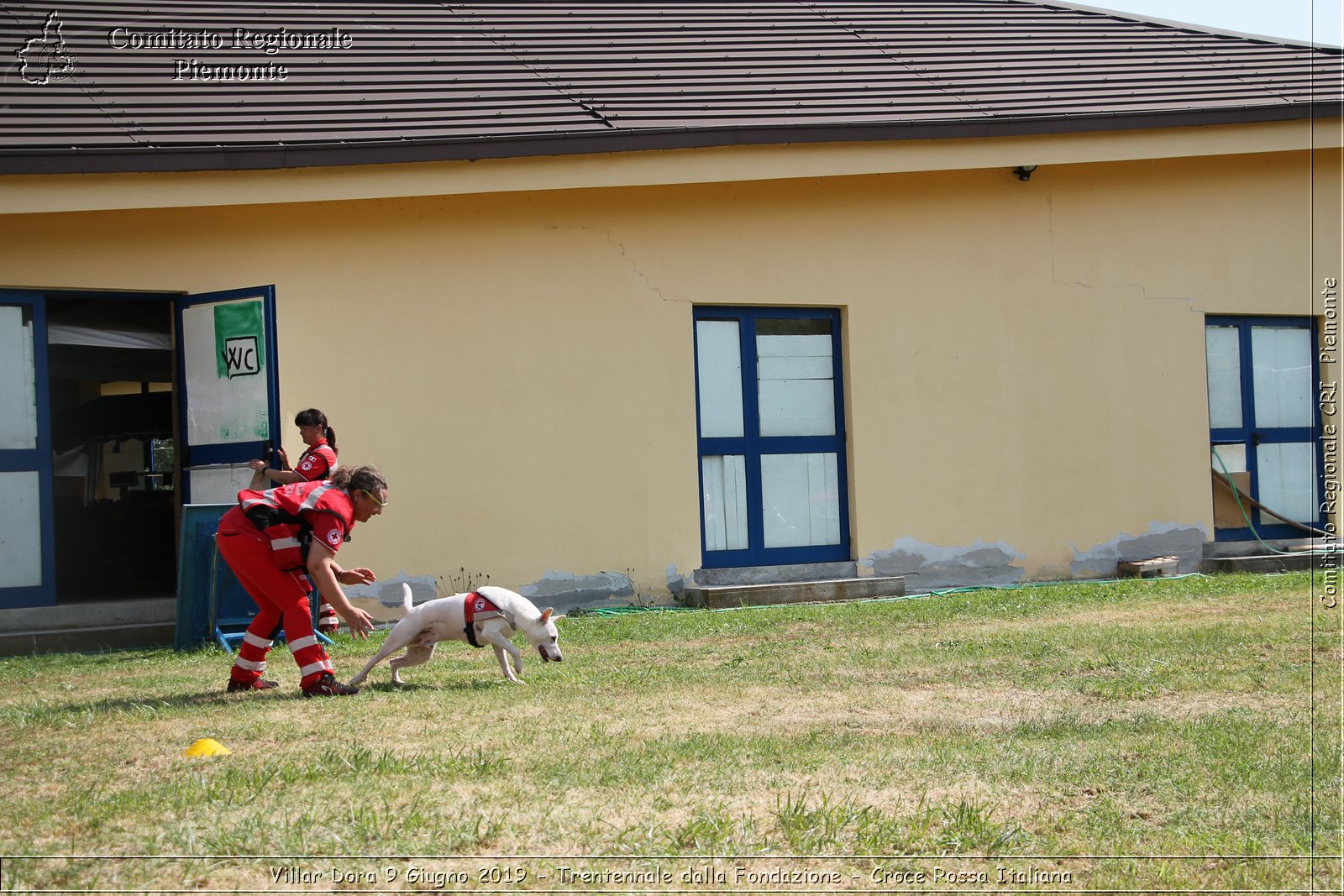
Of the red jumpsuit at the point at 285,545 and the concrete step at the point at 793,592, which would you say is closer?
the red jumpsuit at the point at 285,545

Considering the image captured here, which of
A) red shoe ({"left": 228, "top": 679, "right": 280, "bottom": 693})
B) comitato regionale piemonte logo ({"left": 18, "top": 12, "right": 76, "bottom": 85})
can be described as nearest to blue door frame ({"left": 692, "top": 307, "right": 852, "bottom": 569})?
red shoe ({"left": 228, "top": 679, "right": 280, "bottom": 693})

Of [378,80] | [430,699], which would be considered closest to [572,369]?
[378,80]

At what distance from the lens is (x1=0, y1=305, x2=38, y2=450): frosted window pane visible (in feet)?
33.8

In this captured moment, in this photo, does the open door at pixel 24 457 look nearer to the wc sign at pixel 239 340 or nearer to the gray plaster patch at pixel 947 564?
the wc sign at pixel 239 340

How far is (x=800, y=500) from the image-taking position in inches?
481

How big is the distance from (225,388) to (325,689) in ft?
13.7

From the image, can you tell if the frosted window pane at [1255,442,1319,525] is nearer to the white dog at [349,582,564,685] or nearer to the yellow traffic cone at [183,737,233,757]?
the white dog at [349,582,564,685]

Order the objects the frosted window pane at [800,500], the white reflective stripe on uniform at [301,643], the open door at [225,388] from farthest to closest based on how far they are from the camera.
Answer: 1. the frosted window pane at [800,500]
2. the open door at [225,388]
3. the white reflective stripe on uniform at [301,643]

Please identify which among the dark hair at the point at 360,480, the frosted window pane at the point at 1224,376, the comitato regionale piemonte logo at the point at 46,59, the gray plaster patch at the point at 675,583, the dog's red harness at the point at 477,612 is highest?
the comitato regionale piemonte logo at the point at 46,59

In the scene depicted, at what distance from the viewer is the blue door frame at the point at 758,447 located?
39.3 feet

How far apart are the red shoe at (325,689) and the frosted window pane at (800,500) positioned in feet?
18.8

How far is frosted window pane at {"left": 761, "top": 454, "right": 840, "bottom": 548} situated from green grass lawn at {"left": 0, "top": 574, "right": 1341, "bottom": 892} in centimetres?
350

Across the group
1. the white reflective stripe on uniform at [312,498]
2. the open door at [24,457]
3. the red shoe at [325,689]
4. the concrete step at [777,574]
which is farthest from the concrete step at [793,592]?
the open door at [24,457]

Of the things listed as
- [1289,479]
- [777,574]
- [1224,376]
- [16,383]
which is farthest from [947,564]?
[16,383]
